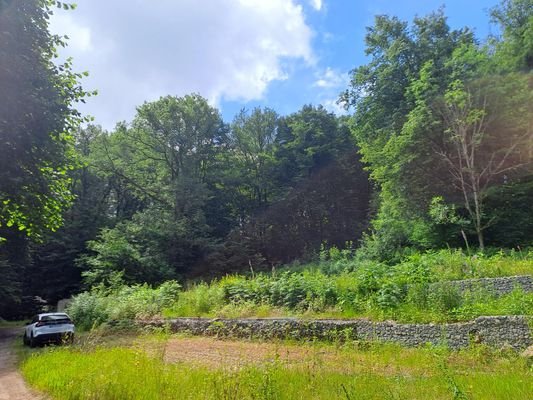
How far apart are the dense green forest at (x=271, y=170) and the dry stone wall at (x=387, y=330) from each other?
286cm

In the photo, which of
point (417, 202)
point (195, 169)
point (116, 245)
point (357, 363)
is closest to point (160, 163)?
point (195, 169)

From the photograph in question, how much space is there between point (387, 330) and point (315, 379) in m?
4.83

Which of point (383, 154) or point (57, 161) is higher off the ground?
point (383, 154)

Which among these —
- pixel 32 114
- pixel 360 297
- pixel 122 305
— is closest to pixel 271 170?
pixel 122 305

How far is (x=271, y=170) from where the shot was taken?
45.3 meters

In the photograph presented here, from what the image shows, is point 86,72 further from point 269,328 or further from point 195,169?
point 195,169

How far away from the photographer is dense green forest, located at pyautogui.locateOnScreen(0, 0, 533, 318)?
8.97 m

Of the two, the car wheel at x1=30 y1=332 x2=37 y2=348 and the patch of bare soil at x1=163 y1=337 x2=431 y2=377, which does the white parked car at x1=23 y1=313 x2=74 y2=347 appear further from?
the patch of bare soil at x1=163 y1=337 x2=431 y2=377

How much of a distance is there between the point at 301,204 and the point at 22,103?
3523 centimetres

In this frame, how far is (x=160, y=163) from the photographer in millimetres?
44312

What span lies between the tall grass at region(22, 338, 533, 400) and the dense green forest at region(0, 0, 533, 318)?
4.15 m

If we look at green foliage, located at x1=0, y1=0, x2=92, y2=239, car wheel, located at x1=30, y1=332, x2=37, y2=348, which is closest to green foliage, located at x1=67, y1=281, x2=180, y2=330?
car wheel, located at x1=30, y1=332, x2=37, y2=348

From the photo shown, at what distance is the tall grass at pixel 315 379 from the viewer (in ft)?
16.6

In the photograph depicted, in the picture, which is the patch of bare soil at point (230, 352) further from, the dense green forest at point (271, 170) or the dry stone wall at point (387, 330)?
the dense green forest at point (271, 170)
